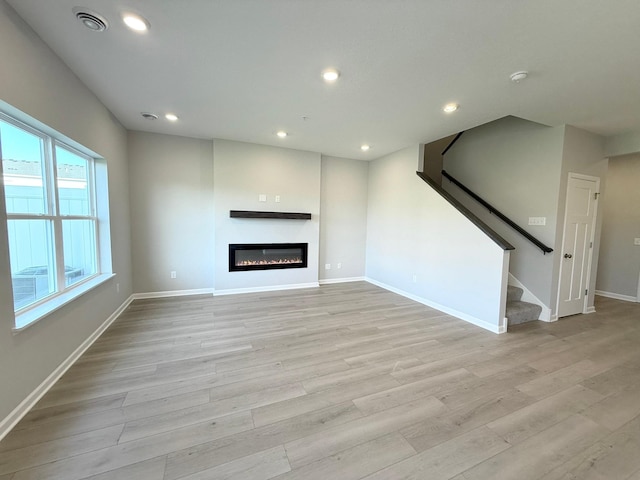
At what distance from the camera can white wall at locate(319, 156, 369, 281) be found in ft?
17.7

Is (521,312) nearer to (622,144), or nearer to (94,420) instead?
(622,144)

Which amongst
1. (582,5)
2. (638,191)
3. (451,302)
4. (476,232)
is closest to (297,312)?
(451,302)

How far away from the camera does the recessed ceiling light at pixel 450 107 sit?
9.31 feet

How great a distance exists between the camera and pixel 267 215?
4633 mm

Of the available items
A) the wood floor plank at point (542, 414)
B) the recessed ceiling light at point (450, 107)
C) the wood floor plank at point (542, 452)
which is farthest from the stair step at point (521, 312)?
the recessed ceiling light at point (450, 107)


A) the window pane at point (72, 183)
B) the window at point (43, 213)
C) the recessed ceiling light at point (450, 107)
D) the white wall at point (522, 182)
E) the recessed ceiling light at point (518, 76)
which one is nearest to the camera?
the window at point (43, 213)

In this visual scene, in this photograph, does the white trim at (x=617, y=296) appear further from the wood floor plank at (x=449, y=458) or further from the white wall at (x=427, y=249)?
the wood floor plank at (x=449, y=458)

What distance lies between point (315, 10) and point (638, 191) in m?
6.58

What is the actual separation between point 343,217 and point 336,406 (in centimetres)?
412

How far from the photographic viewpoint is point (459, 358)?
2543 millimetres

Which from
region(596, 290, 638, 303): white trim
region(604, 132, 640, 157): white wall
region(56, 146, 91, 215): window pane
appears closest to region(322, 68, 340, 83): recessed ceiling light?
region(56, 146, 91, 215): window pane

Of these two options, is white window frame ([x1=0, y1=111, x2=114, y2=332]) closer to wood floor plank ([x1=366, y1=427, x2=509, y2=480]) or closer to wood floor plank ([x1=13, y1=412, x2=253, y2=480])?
wood floor plank ([x1=13, y1=412, x2=253, y2=480])

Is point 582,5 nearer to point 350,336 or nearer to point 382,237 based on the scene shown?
point 350,336

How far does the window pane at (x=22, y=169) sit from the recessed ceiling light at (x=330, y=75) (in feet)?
7.94
